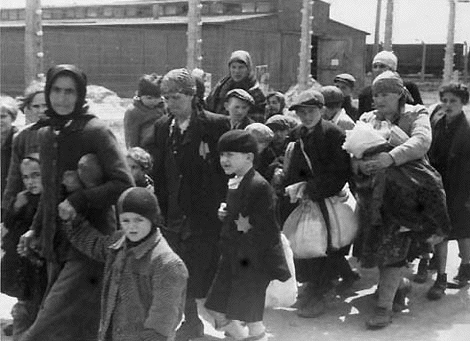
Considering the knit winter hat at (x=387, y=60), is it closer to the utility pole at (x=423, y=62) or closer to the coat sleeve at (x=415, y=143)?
the coat sleeve at (x=415, y=143)

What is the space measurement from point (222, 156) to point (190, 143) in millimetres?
329

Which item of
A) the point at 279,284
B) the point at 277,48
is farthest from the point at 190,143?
the point at 277,48

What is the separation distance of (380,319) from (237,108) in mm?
1946

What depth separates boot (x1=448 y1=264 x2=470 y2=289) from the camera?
6.24 m

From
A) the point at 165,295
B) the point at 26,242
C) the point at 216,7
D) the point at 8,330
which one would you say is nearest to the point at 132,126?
the point at 8,330

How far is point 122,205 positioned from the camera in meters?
3.51

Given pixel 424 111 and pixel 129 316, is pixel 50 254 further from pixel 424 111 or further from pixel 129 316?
pixel 424 111

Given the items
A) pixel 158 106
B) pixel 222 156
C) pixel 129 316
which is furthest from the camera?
pixel 158 106

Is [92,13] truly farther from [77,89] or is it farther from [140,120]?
Answer: [77,89]

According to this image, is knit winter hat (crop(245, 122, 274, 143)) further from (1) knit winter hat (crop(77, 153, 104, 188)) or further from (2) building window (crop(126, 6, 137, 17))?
(2) building window (crop(126, 6, 137, 17))

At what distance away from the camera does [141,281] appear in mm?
3518

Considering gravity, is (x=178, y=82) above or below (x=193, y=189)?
above

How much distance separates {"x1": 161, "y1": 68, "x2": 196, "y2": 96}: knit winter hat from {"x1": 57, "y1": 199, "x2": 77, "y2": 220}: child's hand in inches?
49.4

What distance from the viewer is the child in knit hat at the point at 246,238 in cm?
445
